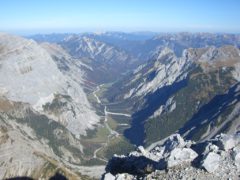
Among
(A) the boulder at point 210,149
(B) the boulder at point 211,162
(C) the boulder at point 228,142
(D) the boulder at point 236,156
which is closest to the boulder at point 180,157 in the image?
(A) the boulder at point 210,149

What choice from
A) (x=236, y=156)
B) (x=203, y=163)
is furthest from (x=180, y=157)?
A: (x=236, y=156)

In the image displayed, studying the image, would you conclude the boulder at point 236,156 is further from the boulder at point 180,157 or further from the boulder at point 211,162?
the boulder at point 180,157

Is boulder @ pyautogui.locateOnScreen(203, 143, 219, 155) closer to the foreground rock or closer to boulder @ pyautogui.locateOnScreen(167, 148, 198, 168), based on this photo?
the foreground rock

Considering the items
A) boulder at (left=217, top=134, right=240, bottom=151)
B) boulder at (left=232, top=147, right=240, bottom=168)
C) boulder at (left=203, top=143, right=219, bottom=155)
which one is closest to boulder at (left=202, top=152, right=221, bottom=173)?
boulder at (left=232, top=147, right=240, bottom=168)

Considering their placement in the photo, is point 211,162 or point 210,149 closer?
point 211,162

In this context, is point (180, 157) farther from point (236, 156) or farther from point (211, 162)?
point (236, 156)
